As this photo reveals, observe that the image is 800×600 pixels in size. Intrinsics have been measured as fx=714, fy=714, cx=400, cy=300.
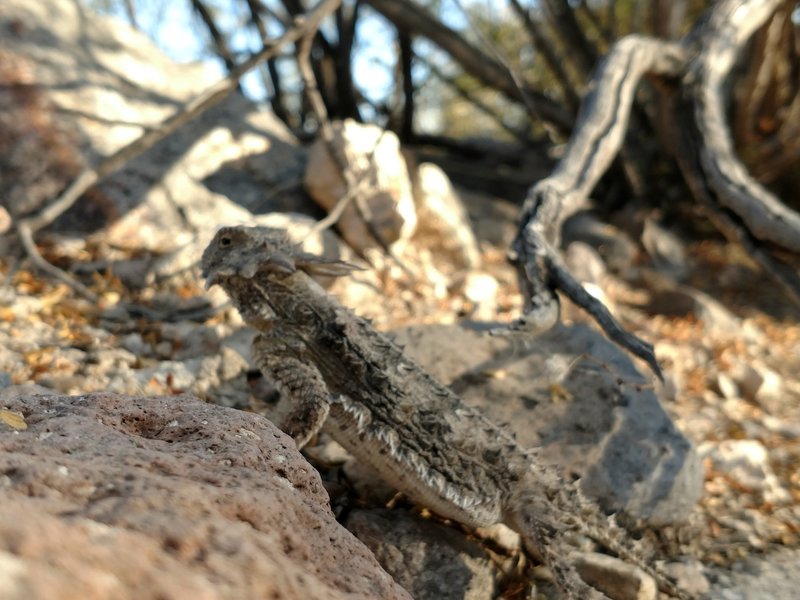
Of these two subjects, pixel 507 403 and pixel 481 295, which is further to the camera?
pixel 481 295

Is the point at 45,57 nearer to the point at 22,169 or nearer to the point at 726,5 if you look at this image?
the point at 22,169

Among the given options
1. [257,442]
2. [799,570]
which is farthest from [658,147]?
[257,442]

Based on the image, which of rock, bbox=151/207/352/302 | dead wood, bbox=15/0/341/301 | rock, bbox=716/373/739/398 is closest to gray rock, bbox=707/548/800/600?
rock, bbox=716/373/739/398

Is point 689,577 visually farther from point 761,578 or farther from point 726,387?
point 726,387

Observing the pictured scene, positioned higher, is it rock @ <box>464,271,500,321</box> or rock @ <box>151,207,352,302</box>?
rock @ <box>464,271,500,321</box>

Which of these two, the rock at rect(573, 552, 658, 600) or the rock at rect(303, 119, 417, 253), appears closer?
the rock at rect(573, 552, 658, 600)

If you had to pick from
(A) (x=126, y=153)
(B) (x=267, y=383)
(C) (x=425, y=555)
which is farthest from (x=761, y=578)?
(A) (x=126, y=153)

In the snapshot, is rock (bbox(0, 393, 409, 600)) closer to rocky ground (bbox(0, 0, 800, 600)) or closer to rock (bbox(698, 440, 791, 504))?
rocky ground (bbox(0, 0, 800, 600))
